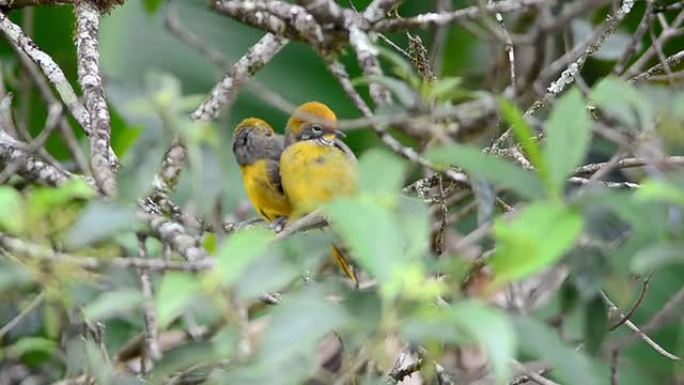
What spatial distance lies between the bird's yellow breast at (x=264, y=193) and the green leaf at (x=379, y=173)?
2.57 m

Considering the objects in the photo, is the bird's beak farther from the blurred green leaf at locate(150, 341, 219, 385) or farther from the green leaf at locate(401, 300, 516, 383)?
the green leaf at locate(401, 300, 516, 383)

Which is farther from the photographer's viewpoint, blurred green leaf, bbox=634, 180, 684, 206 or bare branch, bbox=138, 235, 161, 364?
bare branch, bbox=138, 235, 161, 364

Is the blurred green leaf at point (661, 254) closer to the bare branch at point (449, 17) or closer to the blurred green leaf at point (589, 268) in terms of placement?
the blurred green leaf at point (589, 268)

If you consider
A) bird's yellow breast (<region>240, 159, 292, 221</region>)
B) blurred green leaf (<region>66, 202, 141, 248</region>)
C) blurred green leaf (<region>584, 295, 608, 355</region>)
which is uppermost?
blurred green leaf (<region>66, 202, 141, 248</region>)

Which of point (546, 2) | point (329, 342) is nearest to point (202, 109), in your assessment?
point (329, 342)

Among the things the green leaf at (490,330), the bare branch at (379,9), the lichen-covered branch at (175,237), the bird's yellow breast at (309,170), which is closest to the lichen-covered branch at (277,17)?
the bare branch at (379,9)

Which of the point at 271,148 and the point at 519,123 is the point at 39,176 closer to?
the point at 519,123

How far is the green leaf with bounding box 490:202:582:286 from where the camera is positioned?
1175 millimetres

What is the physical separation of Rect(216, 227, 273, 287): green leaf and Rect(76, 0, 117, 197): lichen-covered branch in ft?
2.31

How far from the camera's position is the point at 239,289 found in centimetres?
123

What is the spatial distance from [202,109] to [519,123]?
1438 millimetres

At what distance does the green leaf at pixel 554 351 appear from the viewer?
4.08 ft

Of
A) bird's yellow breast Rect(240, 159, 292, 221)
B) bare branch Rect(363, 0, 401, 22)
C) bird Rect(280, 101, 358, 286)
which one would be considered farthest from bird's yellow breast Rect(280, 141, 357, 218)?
bare branch Rect(363, 0, 401, 22)

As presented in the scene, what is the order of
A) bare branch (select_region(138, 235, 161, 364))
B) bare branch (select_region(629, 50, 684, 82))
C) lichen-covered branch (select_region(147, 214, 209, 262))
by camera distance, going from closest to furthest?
bare branch (select_region(138, 235, 161, 364)), lichen-covered branch (select_region(147, 214, 209, 262)), bare branch (select_region(629, 50, 684, 82))
